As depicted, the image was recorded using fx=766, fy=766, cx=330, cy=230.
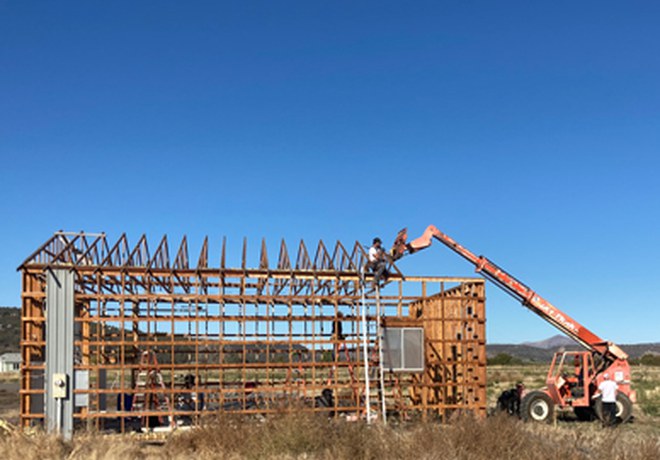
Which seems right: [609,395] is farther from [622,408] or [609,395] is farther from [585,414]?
[585,414]

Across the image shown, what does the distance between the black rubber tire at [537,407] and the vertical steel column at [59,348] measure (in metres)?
13.5

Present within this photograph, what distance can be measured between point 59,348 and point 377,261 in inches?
351

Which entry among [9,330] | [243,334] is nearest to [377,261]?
[243,334]

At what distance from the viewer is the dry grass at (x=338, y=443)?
42.9 ft

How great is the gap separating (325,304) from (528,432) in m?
8.46

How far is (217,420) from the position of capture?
1600 cm

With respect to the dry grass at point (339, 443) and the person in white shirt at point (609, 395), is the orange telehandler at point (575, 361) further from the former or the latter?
the dry grass at point (339, 443)

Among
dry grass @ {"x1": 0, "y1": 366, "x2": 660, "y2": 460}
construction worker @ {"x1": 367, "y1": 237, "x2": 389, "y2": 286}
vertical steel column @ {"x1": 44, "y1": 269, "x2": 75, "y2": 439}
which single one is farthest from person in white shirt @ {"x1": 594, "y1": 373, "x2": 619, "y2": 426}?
vertical steel column @ {"x1": 44, "y1": 269, "x2": 75, "y2": 439}

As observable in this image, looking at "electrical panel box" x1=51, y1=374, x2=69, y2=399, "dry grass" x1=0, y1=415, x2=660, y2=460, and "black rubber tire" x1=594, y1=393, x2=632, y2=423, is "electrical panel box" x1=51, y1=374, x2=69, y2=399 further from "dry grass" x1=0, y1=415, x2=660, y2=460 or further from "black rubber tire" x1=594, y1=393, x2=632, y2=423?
"black rubber tire" x1=594, y1=393, x2=632, y2=423

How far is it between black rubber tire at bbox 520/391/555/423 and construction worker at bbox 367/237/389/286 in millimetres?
6514

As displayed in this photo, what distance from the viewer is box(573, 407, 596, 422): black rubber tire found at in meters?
26.0

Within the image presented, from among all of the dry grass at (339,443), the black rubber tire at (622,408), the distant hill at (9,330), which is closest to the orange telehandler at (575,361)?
the black rubber tire at (622,408)

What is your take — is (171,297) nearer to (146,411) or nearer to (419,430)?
(146,411)

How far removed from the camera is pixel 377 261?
21781 mm
